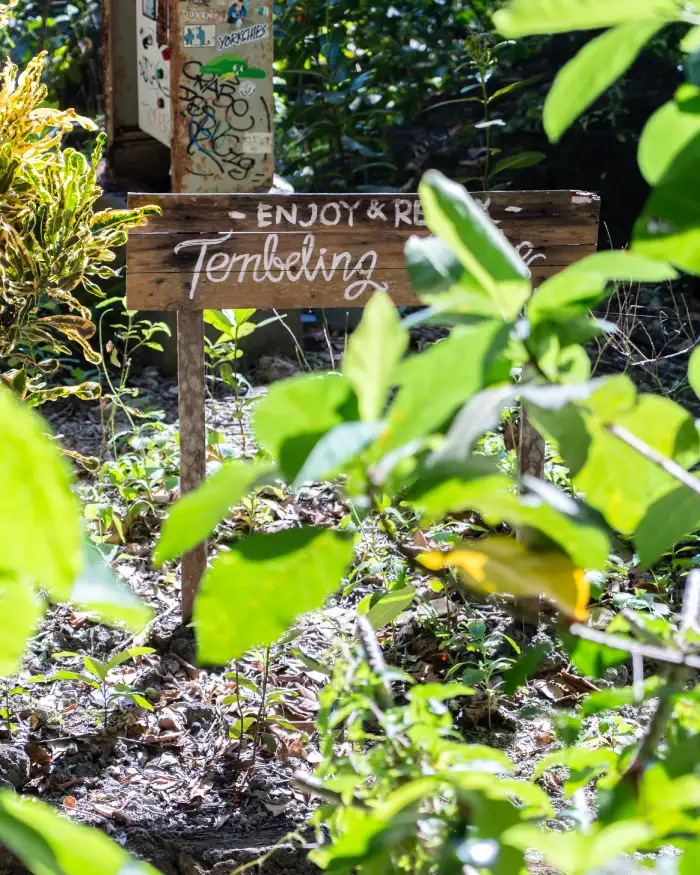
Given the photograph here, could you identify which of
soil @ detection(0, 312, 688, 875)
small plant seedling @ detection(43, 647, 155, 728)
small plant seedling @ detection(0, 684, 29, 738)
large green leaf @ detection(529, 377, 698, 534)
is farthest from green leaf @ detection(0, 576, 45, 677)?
small plant seedling @ detection(0, 684, 29, 738)

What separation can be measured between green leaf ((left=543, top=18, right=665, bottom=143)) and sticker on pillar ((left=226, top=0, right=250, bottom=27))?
345 cm

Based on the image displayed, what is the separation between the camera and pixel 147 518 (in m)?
3.29

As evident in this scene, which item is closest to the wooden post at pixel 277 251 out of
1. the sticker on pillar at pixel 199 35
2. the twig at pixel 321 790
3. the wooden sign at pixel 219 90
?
the wooden sign at pixel 219 90

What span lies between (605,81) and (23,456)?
1.07ft

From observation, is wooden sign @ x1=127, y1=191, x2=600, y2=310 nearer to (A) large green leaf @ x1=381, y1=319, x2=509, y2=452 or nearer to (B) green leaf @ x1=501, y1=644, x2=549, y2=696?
(B) green leaf @ x1=501, y1=644, x2=549, y2=696

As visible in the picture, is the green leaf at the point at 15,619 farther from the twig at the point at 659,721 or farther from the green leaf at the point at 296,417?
the twig at the point at 659,721

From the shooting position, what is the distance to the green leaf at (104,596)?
418mm

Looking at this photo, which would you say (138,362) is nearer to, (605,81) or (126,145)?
(126,145)

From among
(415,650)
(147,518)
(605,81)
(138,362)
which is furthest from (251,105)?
(605,81)

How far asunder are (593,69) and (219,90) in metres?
3.46

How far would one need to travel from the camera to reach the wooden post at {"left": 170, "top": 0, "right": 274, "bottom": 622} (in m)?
3.63

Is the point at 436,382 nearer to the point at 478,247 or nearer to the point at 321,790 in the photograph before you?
the point at 478,247

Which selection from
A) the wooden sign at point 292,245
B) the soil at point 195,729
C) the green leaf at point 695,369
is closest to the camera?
the green leaf at point 695,369

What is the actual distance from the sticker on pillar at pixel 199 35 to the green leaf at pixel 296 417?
11.6 feet
